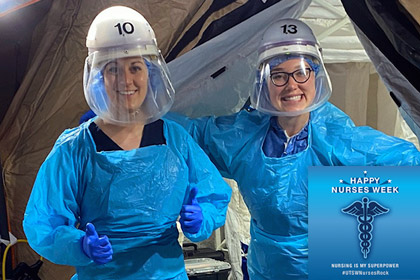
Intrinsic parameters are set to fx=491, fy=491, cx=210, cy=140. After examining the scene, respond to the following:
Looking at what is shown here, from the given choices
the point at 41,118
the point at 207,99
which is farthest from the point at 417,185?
the point at 41,118

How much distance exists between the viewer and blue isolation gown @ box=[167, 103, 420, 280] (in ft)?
4.38

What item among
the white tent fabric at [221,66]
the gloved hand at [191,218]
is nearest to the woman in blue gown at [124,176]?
the gloved hand at [191,218]

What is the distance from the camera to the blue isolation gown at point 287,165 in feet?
4.38

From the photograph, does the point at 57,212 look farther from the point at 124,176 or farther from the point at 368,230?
the point at 368,230

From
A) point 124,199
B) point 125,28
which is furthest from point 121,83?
point 124,199

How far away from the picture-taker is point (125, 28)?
3.66 feet

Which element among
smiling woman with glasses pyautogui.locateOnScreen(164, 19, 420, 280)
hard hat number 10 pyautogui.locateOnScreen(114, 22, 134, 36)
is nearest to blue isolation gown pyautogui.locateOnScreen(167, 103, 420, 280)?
smiling woman with glasses pyautogui.locateOnScreen(164, 19, 420, 280)

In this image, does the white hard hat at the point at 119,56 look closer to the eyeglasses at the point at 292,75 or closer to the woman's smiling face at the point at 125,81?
the woman's smiling face at the point at 125,81

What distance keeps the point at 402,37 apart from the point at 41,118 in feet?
4.21

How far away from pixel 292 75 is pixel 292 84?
0.03 m

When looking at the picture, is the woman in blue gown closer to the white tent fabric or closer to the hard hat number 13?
the hard hat number 13

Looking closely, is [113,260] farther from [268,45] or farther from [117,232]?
[268,45]

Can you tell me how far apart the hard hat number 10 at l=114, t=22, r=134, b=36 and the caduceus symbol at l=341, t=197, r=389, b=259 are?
615mm

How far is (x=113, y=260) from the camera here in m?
1.15
